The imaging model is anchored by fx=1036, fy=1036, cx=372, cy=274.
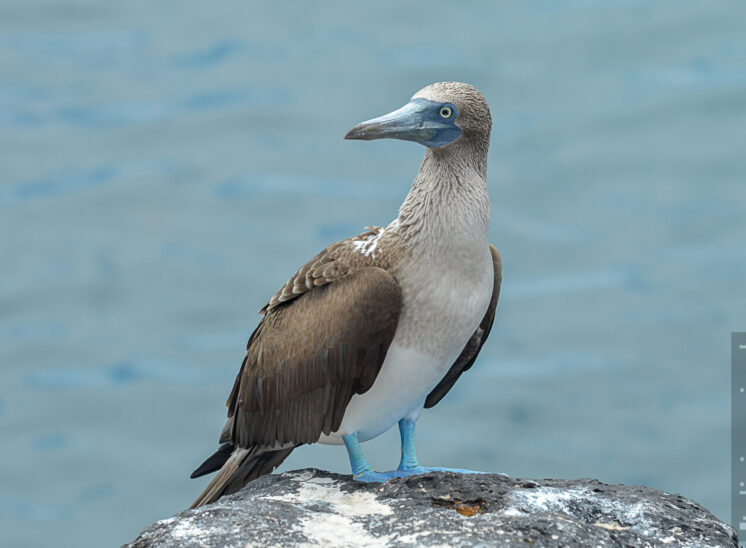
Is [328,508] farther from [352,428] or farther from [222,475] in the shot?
[222,475]

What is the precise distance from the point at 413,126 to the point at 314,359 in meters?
1.57

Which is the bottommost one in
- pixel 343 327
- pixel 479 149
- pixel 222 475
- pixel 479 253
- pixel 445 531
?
pixel 445 531

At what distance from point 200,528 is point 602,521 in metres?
2.24

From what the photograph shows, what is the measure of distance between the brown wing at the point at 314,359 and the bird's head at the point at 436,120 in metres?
0.83

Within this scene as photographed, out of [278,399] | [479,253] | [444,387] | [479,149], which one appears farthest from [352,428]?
[479,149]

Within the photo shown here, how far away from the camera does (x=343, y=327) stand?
6.27 metres

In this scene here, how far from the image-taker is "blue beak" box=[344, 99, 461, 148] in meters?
6.05

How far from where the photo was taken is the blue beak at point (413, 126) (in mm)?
6047

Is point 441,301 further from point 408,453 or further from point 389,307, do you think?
point 408,453

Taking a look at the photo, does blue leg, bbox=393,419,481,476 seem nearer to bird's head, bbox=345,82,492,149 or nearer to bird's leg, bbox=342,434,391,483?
bird's leg, bbox=342,434,391,483

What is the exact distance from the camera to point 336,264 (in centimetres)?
647

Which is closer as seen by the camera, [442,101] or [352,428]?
[442,101]

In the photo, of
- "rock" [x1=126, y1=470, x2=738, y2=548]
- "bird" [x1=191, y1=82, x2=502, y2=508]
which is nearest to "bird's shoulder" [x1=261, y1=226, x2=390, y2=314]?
"bird" [x1=191, y1=82, x2=502, y2=508]

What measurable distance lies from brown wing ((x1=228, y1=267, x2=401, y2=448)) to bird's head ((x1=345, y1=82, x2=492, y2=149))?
2.72ft
